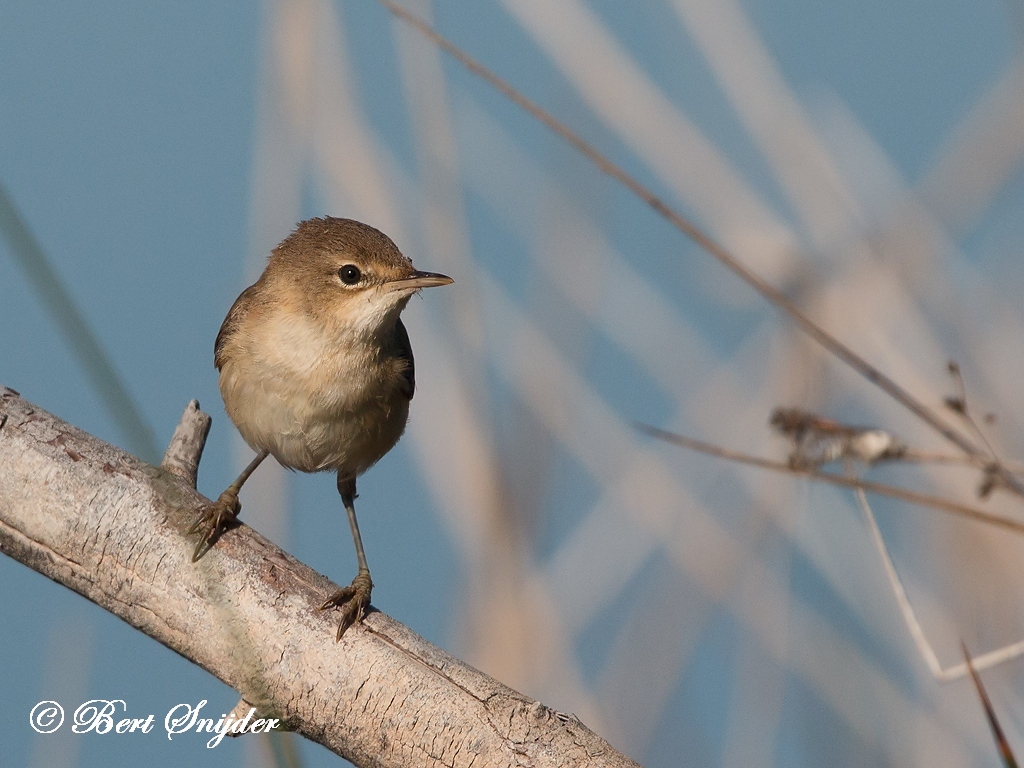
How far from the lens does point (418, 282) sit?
269 cm

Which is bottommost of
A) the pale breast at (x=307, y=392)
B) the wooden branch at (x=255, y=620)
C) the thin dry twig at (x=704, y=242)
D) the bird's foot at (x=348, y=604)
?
the wooden branch at (x=255, y=620)

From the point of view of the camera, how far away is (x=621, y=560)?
2975mm

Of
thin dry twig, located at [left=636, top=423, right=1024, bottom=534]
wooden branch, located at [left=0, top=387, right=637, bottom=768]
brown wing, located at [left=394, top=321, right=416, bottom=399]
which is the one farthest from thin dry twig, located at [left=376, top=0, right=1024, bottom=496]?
brown wing, located at [left=394, top=321, right=416, bottom=399]

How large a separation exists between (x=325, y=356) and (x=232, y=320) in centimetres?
37

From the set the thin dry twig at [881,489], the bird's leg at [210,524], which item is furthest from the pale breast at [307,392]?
the thin dry twig at [881,489]

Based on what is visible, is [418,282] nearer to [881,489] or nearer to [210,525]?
[210,525]

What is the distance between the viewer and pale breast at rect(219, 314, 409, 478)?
2715 mm

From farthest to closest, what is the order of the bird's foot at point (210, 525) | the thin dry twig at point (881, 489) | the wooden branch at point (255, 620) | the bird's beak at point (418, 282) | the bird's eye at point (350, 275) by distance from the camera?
the bird's eye at point (350, 275)
the bird's beak at point (418, 282)
the bird's foot at point (210, 525)
the wooden branch at point (255, 620)
the thin dry twig at point (881, 489)

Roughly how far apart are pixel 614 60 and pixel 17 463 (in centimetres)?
179

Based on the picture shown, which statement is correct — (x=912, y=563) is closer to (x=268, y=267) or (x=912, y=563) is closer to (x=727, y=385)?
(x=727, y=385)

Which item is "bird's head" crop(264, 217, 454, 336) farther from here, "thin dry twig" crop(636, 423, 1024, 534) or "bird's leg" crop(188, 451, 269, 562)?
"thin dry twig" crop(636, 423, 1024, 534)

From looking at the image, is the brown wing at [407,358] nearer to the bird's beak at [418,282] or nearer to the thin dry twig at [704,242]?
the bird's beak at [418,282]

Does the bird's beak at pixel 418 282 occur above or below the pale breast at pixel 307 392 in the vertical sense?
above

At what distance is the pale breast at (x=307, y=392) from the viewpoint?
271 cm
